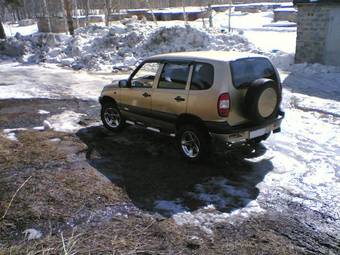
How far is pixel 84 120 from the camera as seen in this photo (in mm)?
10328

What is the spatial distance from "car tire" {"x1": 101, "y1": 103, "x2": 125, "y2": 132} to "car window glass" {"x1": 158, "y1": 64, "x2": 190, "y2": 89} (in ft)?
5.51

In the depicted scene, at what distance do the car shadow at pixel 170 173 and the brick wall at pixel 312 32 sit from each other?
986 centimetres

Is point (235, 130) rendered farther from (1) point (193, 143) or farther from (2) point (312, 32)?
(2) point (312, 32)

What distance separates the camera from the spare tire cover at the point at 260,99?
6.66 metres

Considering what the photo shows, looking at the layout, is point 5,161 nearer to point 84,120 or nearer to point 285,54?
point 84,120

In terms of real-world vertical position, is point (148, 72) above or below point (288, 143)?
above

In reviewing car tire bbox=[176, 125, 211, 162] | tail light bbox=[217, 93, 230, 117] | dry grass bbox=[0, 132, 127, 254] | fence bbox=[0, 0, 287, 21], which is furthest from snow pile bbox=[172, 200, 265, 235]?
fence bbox=[0, 0, 287, 21]

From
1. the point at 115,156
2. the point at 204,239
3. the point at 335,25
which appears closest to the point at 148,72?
the point at 115,156

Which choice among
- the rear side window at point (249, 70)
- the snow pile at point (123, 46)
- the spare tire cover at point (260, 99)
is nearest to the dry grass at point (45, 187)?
the spare tire cover at point (260, 99)

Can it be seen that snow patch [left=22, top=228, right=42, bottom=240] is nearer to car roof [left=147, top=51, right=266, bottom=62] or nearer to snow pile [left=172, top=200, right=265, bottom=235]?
snow pile [left=172, top=200, right=265, bottom=235]

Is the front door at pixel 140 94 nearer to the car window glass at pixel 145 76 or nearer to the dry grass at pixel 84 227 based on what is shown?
the car window glass at pixel 145 76

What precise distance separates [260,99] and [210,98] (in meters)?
0.78

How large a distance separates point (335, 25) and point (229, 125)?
11.0 meters

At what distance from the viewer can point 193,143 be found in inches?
289
